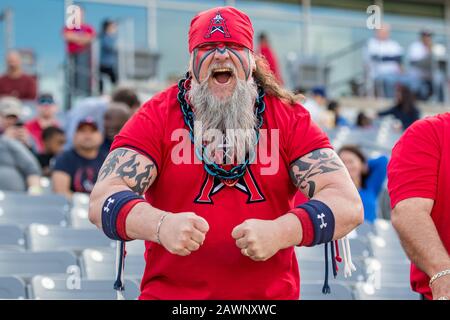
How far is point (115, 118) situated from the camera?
761 cm

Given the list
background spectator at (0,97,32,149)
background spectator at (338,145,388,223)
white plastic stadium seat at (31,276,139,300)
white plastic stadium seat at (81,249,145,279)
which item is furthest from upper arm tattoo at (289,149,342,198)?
background spectator at (0,97,32,149)

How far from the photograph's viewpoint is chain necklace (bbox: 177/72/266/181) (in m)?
3.33

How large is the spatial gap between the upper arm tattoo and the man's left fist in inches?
14.6

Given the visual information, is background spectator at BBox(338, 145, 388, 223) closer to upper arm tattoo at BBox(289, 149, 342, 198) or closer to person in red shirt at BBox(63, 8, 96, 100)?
upper arm tattoo at BBox(289, 149, 342, 198)

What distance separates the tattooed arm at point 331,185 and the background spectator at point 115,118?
4.37 m

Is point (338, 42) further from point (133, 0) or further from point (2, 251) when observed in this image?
point (2, 251)

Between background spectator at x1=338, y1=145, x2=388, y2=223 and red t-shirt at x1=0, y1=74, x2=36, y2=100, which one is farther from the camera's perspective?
red t-shirt at x1=0, y1=74, x2=36, y2=100

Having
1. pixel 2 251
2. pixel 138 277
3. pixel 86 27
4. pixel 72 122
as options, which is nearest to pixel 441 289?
pixel 138 277

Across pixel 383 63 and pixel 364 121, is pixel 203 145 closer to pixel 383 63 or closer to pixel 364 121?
pixel 364 121

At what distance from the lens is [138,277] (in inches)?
207

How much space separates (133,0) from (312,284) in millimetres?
12514

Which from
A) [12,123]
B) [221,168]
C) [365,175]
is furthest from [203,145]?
[12,123]

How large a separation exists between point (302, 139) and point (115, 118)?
4.41 meters

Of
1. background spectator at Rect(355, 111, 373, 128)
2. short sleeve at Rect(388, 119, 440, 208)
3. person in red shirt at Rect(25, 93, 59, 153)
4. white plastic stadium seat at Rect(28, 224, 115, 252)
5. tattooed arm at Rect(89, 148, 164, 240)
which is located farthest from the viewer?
background spectator at Rect(355, 111, 373, 128)
